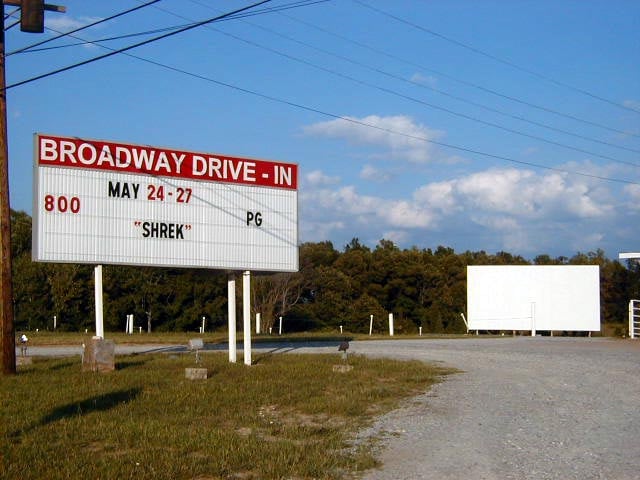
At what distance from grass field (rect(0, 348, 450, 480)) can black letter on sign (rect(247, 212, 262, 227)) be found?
4311 millimetres

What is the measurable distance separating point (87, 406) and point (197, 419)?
2.34 meters

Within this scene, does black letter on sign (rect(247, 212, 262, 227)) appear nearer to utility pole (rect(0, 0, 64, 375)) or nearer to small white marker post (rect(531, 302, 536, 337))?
utility pole (rect(0, 0, 64, 375))

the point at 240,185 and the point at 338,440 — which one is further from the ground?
the point at 240,185

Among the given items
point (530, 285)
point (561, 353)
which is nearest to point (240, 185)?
point (561, 353)

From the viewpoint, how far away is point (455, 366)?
22.5 metres

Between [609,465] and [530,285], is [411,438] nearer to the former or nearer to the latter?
[609,465]

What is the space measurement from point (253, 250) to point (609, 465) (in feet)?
49.3

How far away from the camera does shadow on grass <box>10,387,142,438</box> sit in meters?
13.0

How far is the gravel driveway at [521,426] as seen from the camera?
10.2m

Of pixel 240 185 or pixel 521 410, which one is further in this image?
pixel 240 185

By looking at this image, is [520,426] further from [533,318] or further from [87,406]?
[533,318]

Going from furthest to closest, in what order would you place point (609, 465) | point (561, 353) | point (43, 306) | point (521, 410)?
1. point (43, 306)
2. point (561, 353)
3. point (521, 410)
4. point (609, 465)

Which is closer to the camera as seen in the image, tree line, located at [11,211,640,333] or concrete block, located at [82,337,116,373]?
concrete block, located at [82,337,116,373]

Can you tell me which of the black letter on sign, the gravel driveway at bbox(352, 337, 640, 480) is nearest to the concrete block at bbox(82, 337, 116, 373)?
the black letter on sign
